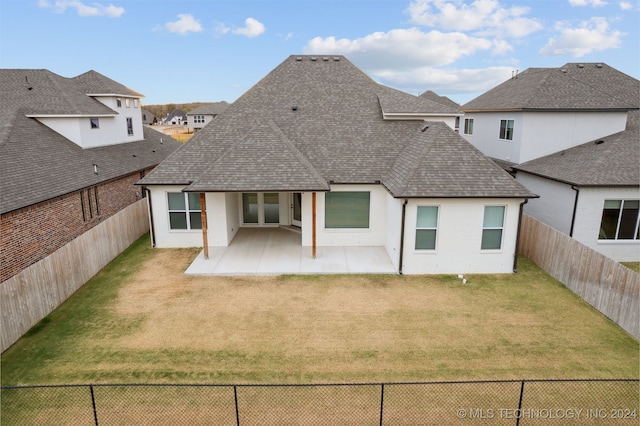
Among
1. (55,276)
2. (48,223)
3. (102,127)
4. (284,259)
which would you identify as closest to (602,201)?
(284,259)

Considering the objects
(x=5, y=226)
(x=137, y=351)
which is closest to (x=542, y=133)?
(x=137, y=351)

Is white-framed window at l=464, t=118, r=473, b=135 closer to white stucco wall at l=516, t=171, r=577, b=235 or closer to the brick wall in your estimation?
white stucco wall at l=516, t=171, r=577, b=235

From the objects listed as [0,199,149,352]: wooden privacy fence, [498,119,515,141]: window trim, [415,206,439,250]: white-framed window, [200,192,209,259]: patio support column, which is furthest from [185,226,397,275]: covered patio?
[498,119,515,141]: window trim

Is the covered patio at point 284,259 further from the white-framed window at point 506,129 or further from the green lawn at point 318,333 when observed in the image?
the white-framed window at point 506,129

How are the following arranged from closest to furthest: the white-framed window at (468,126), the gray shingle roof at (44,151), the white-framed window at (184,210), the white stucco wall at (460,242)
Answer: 1. the white stucco wall at (460,242)
2. the gray shingle roof at (44,151)
3. the white-framed window at (184,210)
4. the white-framed window at (468,126)

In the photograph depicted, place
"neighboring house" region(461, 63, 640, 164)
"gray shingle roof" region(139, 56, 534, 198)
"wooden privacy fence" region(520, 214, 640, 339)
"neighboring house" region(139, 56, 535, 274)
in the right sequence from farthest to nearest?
"neighboring house" region(461, 63, 640, 164) < "gray shingle roof" region(139, 56, 534, 198) < "neighboring house" region(139, 56, 535, 274) < "wooden privacy fence" region(520, 214, 640, 339)

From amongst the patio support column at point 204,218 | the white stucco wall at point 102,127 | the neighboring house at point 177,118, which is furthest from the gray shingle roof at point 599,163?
the neighboring house at point 177,118
